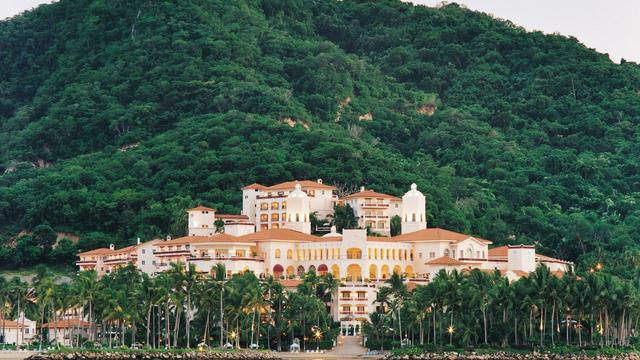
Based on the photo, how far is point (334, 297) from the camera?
391ft

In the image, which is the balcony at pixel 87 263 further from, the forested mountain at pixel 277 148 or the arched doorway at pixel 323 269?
the arched doorway at pixel 323 269

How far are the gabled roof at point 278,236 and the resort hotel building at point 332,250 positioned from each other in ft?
0.31

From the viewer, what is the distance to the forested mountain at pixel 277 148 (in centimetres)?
14875

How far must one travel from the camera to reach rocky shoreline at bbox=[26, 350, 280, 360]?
101 m

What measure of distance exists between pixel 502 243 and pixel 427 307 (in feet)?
Answer: 146

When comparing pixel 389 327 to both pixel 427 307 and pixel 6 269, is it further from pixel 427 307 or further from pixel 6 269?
pixel 6 269

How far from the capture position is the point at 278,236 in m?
128

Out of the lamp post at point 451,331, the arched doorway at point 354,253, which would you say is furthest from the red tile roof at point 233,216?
the lamp post at point 451,331

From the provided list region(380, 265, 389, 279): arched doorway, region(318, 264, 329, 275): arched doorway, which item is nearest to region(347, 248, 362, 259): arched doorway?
region(318, 264, 329, 275): arched doorway

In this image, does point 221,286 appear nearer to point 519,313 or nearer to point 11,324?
point 519,313

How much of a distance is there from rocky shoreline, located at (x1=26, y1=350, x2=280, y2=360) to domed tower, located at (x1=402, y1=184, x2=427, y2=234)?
3526 centimetres

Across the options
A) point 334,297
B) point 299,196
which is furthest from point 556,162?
point 334,297

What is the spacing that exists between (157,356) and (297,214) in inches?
1461

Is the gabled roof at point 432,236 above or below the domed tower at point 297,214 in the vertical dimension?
below
